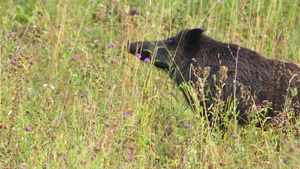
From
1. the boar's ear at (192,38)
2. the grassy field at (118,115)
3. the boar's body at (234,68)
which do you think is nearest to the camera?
the grassy field at (118,115)

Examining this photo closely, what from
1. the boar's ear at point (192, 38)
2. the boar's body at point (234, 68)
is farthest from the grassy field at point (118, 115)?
the boar's ear at point (192, 38)

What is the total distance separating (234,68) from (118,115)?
54.5 inches

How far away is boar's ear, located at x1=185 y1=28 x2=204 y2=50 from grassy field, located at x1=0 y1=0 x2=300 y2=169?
347 mm

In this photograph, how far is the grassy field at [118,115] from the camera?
12.3 feet

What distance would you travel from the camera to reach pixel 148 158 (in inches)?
164

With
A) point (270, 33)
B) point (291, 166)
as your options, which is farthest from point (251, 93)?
point (270, 33)

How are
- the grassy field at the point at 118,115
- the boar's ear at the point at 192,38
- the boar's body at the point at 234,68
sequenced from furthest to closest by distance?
the boar's ear at the point at 192,38 < the boar's body at the point at 234,68 < the grassy field at the point at 118,115

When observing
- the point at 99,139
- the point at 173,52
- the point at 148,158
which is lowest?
the point at 148,158

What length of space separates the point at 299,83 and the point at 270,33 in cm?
230

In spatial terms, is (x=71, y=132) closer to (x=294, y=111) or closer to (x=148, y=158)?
(x=148, y=158)

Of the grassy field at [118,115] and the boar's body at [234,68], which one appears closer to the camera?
the grassy field at [118,115]

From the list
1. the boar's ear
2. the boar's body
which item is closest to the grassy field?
the boar's body

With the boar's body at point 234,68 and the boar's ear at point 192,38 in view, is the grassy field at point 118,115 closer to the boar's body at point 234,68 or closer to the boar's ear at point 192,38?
the boar's body at point 234,68

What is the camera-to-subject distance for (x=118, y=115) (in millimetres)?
4363
